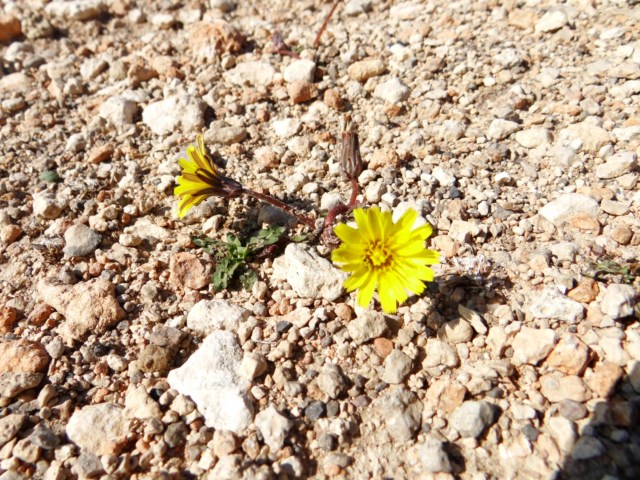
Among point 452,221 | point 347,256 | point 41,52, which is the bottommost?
point 452,221

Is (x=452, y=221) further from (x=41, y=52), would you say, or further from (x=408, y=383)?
(x=41, y=52)

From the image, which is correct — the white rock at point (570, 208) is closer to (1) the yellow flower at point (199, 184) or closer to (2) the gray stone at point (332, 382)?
→ (2) the gray stone at point (332, 382)

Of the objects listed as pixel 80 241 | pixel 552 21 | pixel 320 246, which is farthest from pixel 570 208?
pixel 80 241

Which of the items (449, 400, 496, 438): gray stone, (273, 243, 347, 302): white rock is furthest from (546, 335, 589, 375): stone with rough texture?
(273, 243, 347, 302): white rock

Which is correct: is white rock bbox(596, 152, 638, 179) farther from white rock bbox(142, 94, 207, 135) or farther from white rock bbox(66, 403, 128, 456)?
white rock bbox(66, 403, 128, 456)

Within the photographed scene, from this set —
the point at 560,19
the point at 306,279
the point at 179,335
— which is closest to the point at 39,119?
the point at 179,335
